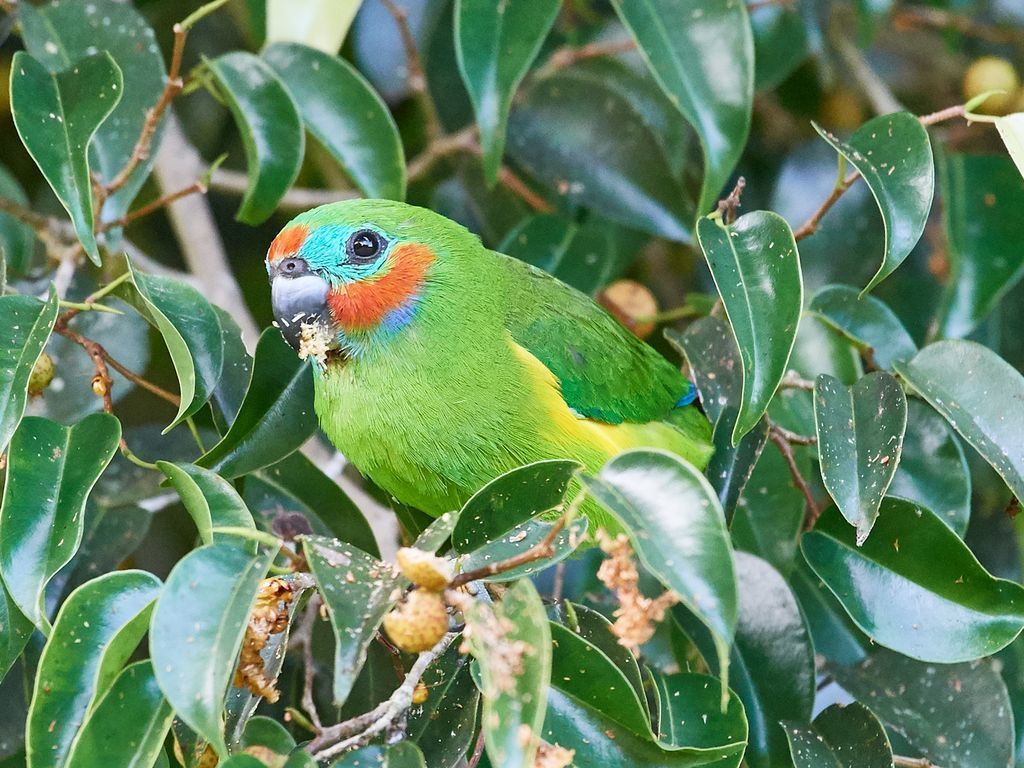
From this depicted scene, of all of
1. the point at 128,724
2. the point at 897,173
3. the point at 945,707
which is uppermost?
the point at 897,173

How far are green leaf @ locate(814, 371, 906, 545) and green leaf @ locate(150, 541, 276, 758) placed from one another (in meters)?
0.66

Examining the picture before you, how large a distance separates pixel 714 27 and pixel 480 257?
1.61 ft

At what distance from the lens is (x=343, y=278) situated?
1628mm

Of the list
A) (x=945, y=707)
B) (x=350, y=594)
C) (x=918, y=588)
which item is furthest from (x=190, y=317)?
(x=945, y=707)

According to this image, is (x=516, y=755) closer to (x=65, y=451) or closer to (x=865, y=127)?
(x=65, y=451)

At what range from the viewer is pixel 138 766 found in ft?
3.32

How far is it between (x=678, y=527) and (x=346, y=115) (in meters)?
1.06

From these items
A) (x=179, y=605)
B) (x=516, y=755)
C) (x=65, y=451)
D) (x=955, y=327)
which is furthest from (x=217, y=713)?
(x=955, y=327)

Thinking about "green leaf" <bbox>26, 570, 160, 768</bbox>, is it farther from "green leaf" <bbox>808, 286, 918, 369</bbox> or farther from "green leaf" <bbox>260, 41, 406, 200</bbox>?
"green leaf" <bbox>808, 286, 918, 369</bbox>

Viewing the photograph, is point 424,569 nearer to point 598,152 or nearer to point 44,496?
point 44,496

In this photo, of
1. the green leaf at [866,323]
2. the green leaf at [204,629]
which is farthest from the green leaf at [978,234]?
the green leaf at [204,629]

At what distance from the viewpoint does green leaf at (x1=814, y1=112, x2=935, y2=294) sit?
132cm

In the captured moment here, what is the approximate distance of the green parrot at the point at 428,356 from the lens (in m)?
1.57

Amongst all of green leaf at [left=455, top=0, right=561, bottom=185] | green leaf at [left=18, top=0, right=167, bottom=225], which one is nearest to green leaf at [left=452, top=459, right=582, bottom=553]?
green leaf at [left=455, top=0, right=561, bottom=185]
